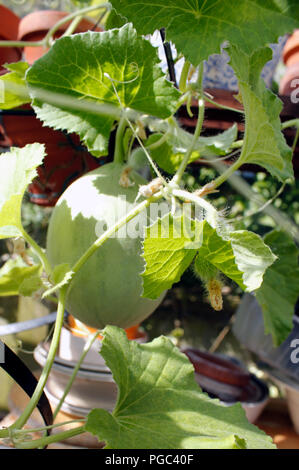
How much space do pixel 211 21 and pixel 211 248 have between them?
8.3 inches

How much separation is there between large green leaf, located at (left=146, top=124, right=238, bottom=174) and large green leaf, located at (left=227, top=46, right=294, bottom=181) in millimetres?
97

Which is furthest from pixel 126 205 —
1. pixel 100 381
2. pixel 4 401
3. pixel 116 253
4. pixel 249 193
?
pixel 4 401

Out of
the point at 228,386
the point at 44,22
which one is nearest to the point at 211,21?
the point at 44,22

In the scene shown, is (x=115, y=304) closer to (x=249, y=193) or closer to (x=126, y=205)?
(x=126, y=205)

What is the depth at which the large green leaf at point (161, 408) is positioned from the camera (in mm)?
378

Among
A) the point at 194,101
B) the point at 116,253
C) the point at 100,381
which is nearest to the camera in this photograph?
the point at 116,253

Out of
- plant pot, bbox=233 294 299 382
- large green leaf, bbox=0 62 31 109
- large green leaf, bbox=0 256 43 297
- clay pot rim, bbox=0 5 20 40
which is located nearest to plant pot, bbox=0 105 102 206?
large green leaf, bbox=0 62 31 109

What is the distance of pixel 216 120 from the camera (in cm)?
67

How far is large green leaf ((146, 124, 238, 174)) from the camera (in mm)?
542

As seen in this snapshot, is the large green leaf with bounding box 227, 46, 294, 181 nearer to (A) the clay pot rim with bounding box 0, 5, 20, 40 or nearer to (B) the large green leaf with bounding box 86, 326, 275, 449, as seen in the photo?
(B) the large green leaf with bounding box 86, 326, 275, 449

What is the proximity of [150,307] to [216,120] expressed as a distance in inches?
11.9

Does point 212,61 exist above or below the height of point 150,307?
above

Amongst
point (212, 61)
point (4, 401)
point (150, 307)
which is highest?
point (212, 61)
